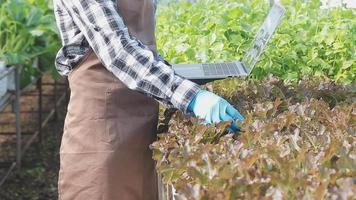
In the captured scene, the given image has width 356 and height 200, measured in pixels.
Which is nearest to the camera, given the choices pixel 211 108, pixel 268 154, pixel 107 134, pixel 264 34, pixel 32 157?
pixel 268 154

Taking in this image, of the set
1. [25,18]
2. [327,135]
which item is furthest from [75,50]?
[25,18]

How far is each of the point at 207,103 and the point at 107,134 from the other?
466 millimetres

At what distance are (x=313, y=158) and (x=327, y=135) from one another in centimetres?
23

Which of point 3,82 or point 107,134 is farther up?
point 107,134

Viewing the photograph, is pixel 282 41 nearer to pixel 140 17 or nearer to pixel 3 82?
pixel 140 17

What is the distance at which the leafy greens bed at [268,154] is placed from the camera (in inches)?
60.2

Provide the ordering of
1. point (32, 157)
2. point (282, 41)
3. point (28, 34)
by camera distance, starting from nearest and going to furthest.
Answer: point (282, 41)
point (28, 34)
point (32, 157)

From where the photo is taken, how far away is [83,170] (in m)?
2.48

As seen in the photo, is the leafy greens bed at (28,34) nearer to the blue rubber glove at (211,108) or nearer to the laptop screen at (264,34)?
the laptop screen at (264,34)

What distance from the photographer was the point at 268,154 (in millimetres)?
1743

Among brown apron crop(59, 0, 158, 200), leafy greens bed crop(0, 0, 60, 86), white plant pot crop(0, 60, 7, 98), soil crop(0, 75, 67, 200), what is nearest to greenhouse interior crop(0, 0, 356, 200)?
brown apron crop(59, 0, 158, 200)

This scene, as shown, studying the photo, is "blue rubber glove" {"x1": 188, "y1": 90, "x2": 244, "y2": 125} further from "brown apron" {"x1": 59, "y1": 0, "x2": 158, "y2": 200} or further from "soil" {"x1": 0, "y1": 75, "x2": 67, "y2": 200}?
"soil" {"x1": 0, "y1": 75, "x2": 67, "y2": 200}

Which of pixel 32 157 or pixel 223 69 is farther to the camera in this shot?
pixel 32 157

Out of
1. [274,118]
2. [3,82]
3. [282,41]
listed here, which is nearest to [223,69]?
[274,118]
